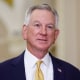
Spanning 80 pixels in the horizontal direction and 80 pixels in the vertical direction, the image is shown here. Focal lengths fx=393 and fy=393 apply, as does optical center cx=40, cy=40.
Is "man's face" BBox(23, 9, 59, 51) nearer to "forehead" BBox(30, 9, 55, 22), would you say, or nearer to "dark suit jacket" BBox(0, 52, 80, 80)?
"forehead" BBox(30, 9, 55, 22)

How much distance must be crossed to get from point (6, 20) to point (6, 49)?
0.30 metres

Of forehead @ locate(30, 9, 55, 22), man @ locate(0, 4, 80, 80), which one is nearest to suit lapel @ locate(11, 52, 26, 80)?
man @ locate(0, 4, 80, 80)

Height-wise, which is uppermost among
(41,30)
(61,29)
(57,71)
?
(41,30)

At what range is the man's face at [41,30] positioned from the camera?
224 cm

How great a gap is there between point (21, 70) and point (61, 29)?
2.38 metres

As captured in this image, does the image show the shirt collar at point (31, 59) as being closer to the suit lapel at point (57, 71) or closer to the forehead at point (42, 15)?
the suit lapel at point (57, 71)

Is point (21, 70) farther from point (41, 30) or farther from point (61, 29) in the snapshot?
point (61, 29)

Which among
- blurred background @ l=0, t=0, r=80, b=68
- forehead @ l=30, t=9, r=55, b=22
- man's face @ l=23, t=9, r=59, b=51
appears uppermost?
forehead @ l=30, t=9, r=55, b=22

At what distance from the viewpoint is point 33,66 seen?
2266mm

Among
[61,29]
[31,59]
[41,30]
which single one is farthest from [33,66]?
[61,29]

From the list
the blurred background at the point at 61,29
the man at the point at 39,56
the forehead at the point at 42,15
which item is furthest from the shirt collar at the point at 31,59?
the blurred background at the point at 61,29

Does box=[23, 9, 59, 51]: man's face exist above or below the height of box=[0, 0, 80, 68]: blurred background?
above

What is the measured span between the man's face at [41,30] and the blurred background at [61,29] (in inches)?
72.1

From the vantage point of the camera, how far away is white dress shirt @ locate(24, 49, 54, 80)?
88.2 inches
